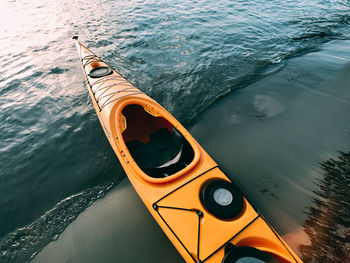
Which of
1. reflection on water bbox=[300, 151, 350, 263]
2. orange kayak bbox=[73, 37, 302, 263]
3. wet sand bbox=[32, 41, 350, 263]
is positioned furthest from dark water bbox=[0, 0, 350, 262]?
orange kayak bbox=[73, 37, 302, 263]

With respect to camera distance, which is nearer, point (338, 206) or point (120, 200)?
point (338, 206)

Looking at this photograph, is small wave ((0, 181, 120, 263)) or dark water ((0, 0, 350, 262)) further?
dark water ((0, 0, 350, 262))

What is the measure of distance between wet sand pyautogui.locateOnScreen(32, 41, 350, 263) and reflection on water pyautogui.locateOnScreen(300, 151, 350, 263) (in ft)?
0.43

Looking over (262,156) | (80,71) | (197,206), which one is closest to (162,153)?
(197,206)

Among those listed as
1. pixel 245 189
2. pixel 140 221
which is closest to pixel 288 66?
pixel 245 189

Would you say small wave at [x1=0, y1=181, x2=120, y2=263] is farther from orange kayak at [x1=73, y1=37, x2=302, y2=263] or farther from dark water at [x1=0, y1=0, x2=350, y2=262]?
orange kayak at [x1=73, y1=37, x2=302, y2=263]

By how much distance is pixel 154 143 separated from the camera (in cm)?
479

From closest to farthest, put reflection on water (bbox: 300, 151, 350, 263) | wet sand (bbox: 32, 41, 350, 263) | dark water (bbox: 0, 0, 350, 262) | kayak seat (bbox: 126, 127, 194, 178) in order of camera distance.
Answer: reflection on water (bbox: 300, 151, 350, 263)
wet sand (bbox: 32, 41, 350, 263)
kayak seat (bbox: 126, 127, 194, 178)
dark water (bbox: 0, 0, 350, 262)

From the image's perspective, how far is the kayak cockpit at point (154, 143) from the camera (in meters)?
3.86

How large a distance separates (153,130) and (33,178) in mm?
3284

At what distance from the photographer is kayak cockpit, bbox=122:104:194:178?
386 cm

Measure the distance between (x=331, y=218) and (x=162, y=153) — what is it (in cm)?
361

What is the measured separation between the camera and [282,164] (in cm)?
419

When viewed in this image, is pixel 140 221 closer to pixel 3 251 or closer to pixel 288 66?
pixel 3 251
